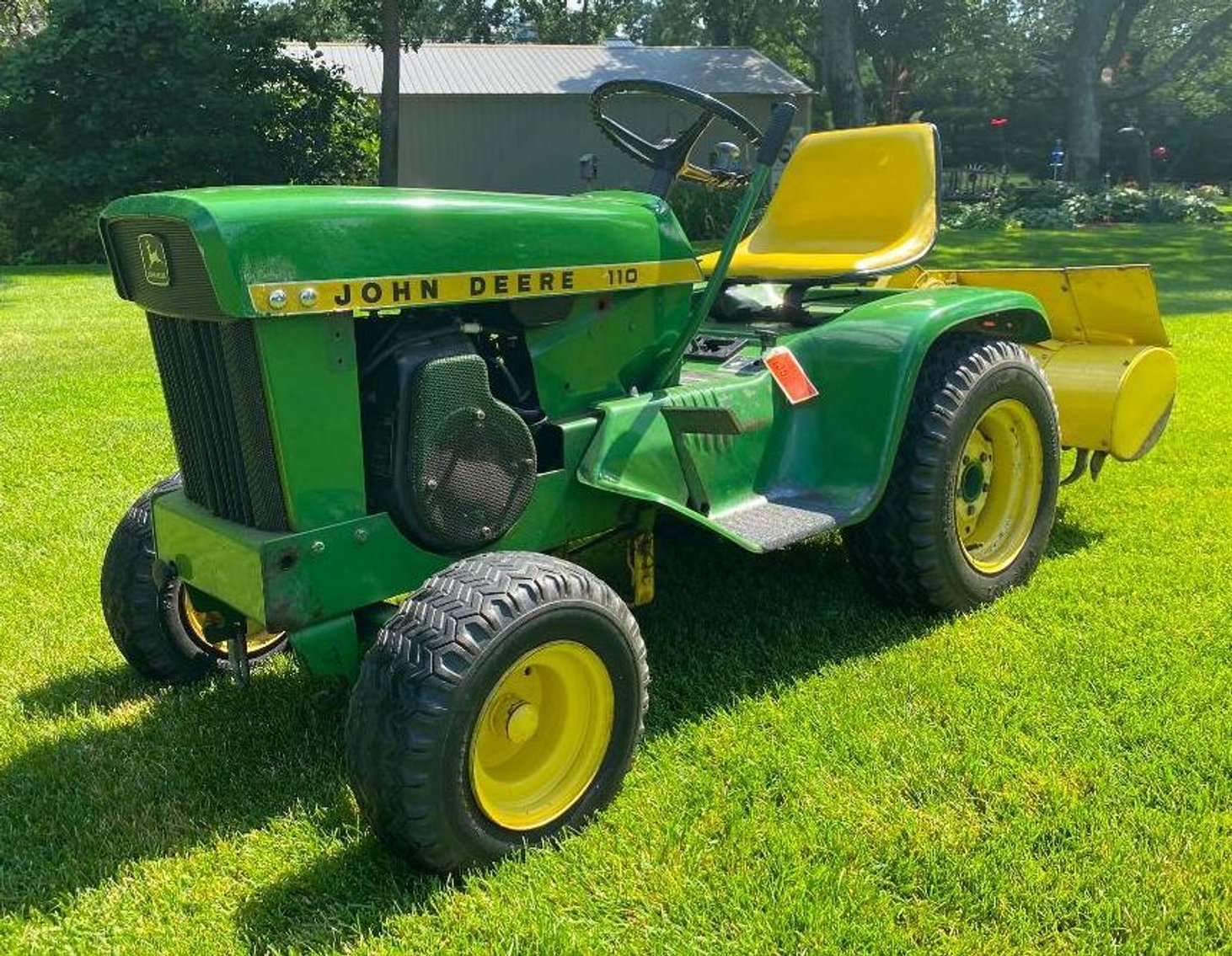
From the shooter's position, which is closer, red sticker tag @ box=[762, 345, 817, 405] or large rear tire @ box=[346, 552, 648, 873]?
large rear tire @ box=[346, 552, 648, 873]

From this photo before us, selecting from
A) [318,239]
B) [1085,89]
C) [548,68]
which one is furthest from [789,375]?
[1085,89]

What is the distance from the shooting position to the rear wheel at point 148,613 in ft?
9.98

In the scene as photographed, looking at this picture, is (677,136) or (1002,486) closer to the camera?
(677,136)

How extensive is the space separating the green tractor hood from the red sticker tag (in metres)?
0.74

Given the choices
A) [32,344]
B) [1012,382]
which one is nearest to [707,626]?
[1012,382]

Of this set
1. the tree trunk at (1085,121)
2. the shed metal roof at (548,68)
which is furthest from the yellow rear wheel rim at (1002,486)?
the tree trunk at (1085,121)

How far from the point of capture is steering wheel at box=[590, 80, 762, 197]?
3193 mm

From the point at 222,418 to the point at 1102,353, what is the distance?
135 inches

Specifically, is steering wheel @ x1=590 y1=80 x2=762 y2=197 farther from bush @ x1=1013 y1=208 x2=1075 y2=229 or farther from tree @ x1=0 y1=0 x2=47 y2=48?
tree @ x1=0 y1=0 x2=47 y2=48

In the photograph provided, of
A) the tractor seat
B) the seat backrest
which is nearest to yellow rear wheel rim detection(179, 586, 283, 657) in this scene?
the tractor seat

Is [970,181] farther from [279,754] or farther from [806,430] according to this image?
[279,754]

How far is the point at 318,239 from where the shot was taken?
7.52 ft

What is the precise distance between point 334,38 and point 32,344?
3965 cm

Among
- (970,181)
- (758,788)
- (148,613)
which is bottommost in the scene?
(970,181)
